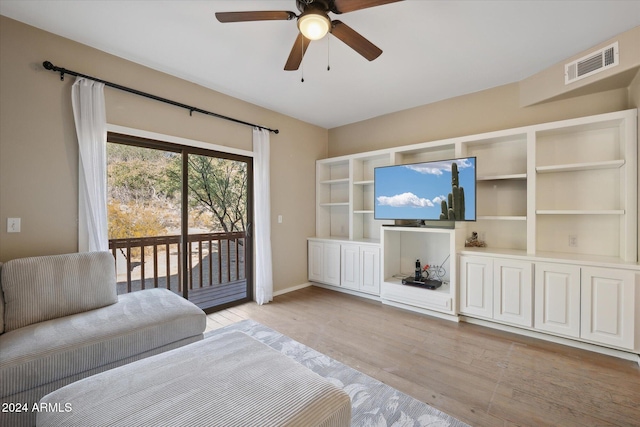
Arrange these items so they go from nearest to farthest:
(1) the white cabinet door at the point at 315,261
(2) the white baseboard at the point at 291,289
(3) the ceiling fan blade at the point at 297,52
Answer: (3) the ceiling fan blade at the point at 297,52, (2) the white baseboard at the point at 291,289, (1) the white cabinet door at the point at 315,261

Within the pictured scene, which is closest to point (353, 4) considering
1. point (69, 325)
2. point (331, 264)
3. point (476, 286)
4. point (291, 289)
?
point (69, 325)

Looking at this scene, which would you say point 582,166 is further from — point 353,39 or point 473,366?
point 353,39

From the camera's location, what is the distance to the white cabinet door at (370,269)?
3.77m

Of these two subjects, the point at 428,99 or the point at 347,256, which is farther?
the point at 347,256

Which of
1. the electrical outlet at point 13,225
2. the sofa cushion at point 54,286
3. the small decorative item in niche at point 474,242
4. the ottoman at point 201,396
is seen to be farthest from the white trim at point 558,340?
the electrical outlet at point 13,225

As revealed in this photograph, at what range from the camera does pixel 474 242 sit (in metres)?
3.33

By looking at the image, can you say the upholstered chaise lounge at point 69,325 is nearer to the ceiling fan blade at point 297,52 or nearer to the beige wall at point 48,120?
the beige wall at point 48,120

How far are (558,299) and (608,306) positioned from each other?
0.32 meters

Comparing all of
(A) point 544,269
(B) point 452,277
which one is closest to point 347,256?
(B) point 452,277

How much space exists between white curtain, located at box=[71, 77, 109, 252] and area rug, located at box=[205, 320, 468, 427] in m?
2.03

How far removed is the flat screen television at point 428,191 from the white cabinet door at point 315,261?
120cm

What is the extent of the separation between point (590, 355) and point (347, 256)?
8.83ft

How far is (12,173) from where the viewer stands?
2.10 metres

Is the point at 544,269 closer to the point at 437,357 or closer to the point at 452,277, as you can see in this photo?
the point at 452,277
